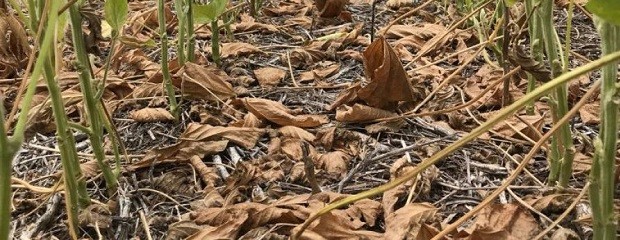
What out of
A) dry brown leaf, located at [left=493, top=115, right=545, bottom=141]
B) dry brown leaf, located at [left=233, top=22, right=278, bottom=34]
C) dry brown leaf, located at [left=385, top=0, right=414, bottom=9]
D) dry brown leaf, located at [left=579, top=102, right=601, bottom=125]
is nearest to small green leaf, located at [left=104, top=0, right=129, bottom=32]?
dry brown leaf, located at [left=493, top=115, right=545, bottom=141]

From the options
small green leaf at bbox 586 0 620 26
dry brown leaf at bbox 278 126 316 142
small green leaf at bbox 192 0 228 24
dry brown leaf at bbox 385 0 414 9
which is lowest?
dry brown leaf at bbox 385 0 414 9

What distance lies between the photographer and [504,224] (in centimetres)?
78

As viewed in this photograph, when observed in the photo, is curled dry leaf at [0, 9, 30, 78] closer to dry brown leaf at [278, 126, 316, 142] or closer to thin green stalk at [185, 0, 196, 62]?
thin green stalk at [185, 0, 196, 62]

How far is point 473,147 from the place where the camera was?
1.05 metres

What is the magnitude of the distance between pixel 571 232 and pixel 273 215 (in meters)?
0.34

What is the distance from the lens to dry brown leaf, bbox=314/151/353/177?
0.99 meters

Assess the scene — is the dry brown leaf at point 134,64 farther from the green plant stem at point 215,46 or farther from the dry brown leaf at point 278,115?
the dry brown leaf at point 278,115

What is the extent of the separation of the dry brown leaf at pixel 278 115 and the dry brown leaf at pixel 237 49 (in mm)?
373

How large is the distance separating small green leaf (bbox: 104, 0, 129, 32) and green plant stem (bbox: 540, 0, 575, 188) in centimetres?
54

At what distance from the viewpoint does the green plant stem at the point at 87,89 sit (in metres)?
0.84

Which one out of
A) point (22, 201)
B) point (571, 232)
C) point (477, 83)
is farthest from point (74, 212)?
point (477, 83)

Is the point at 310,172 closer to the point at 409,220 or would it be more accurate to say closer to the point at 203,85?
the point at 409,220

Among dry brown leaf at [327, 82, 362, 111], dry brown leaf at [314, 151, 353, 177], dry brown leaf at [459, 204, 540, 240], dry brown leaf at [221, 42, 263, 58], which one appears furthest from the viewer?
dry brown leaf at [221, 42, 263, 58]

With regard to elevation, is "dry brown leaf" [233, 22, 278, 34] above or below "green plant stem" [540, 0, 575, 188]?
below
